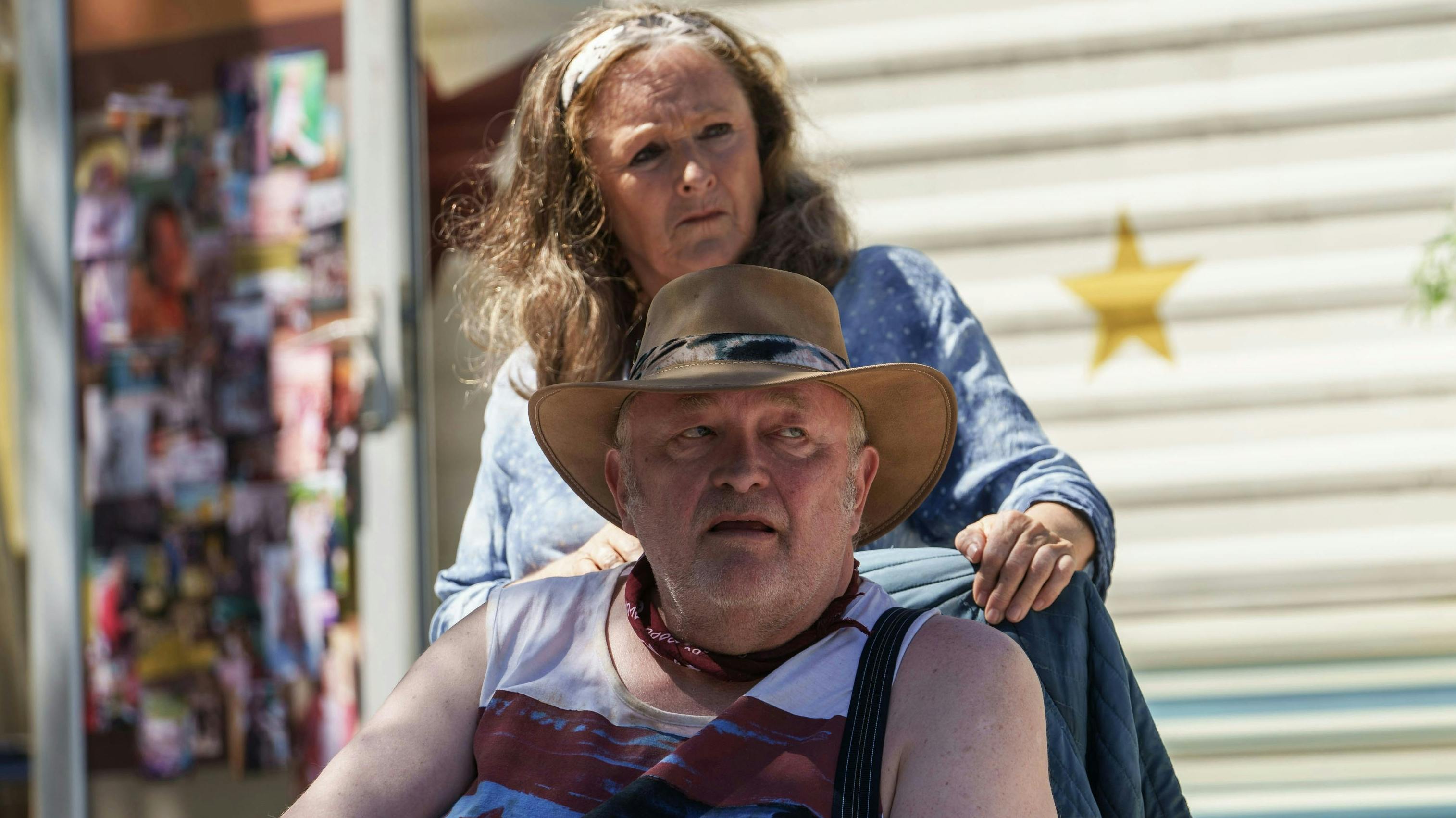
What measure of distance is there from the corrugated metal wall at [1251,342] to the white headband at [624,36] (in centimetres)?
131

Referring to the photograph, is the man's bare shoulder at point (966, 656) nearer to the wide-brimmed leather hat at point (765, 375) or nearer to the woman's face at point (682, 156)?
the wide-brimmed leather hat at point (765, 375)

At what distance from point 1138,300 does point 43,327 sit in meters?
3.20

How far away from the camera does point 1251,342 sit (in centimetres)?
367

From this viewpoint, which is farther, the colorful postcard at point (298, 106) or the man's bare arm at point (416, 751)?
the colorful postcard at point (298, 106)

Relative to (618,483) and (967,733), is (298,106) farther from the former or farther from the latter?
(967,733)

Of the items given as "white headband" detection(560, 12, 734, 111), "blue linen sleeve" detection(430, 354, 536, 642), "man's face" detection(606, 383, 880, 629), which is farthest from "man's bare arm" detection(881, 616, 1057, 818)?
"white headband" detection(560, 12, 734, 111)

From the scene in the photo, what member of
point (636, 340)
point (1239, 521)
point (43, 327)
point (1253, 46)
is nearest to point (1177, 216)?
point (1253, 46)

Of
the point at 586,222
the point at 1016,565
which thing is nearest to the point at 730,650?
the point at 1016,565

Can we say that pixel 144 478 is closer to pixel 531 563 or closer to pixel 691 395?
pixel 531 563

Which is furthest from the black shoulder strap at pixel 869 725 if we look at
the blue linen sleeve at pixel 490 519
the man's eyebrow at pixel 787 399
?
the blue linen sleeve at pixel 490 519

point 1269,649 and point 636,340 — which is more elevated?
point 636,340

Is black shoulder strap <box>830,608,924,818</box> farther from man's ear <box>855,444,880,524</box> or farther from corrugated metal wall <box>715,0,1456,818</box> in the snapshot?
corrugated metal wall <box>715,0,1456,818</box>

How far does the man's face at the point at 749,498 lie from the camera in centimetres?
150

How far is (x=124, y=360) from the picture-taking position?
3.98 m
